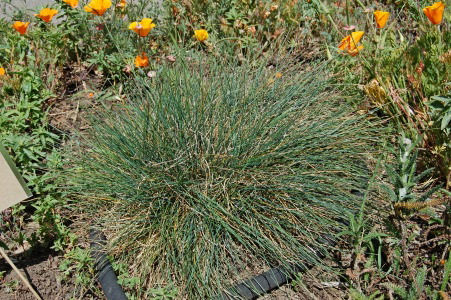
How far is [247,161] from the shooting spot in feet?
7.70

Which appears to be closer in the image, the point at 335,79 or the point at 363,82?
the point at 335,79

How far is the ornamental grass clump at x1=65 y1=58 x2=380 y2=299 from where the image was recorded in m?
2.21

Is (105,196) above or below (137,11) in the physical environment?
below

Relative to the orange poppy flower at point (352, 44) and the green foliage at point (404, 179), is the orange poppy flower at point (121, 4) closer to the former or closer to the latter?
the orange poppy flower at point (352, 44)

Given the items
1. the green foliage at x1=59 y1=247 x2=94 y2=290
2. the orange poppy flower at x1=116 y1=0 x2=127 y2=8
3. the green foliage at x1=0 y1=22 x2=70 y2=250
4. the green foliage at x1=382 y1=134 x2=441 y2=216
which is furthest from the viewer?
the orange poppy flower at x1=116 y1=0 x2=127 y2=8

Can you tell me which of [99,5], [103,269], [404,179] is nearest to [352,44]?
[404,179]

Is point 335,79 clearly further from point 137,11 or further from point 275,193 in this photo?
point 137,11

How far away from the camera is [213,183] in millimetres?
2346

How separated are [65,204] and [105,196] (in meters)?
0.23

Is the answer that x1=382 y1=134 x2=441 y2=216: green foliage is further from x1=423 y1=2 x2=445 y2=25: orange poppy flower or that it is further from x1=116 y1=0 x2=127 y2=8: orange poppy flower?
x1=116 y1=0 x2=127 y2=8: orange poppy flower

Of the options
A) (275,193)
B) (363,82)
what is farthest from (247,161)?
(363,82)

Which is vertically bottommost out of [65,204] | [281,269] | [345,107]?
[281,269]

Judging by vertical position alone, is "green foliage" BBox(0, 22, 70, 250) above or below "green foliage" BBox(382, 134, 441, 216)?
above

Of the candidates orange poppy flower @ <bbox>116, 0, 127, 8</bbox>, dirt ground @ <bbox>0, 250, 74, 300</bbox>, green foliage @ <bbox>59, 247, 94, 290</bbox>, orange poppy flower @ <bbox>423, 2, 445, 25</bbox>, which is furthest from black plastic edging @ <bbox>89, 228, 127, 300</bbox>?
orange poppy flower @ <bbox>423, 2, 445, 25</bbox>
